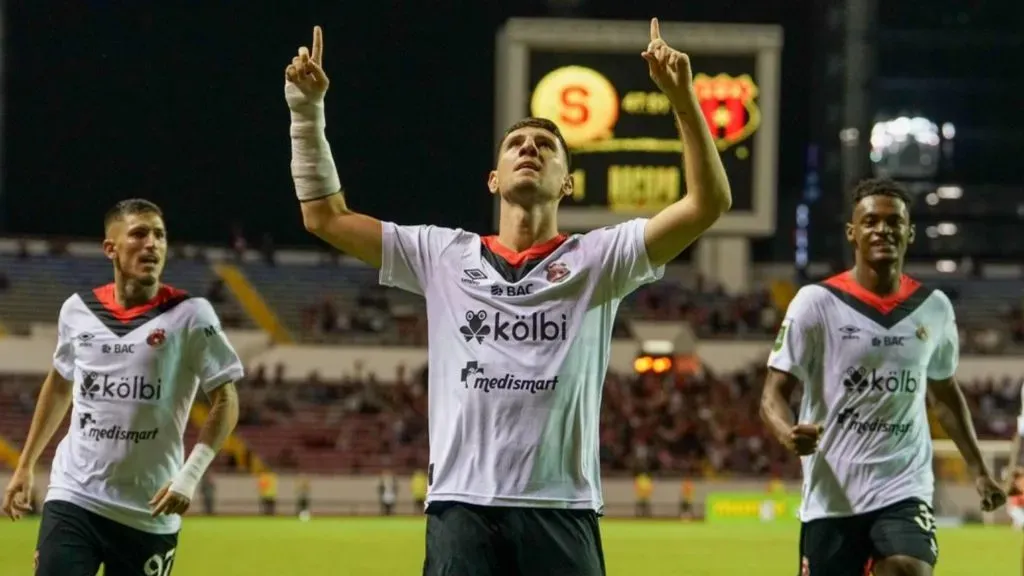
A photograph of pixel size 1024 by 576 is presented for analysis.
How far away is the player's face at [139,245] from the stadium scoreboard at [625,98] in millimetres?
20959

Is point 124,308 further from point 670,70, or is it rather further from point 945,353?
point 945,353

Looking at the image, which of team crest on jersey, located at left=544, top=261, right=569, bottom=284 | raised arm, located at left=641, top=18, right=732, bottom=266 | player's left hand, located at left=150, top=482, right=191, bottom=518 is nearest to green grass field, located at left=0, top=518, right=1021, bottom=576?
player's left hand, located at left=150, top=482, right=191, bottom=518

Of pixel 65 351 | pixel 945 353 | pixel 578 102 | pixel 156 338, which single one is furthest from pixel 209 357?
pixel 578 102

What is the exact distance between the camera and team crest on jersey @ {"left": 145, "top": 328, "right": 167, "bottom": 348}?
7184 millimetres

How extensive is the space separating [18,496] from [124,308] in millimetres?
966

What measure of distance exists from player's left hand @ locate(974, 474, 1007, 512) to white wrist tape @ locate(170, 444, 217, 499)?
3.50 meters

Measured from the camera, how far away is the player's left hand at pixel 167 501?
21.5 feet

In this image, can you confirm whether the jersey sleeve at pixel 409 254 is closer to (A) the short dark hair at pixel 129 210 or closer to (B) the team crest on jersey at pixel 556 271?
(B) the team crest on jersey at pixel 556 271

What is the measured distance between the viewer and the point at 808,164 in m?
56.9

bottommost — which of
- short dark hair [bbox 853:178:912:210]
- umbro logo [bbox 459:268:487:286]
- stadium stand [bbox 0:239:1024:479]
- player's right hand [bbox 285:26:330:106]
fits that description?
stadium stand [bbox 0:239:1024:479]

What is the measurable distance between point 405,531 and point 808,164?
1462 inches

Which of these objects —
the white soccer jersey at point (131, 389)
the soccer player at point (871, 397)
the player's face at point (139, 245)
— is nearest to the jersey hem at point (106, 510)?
the white soccer jersey at point (131, 389)

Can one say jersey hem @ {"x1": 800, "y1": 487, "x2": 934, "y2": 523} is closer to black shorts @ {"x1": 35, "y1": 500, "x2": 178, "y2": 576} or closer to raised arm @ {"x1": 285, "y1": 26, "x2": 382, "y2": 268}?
black shorts @ {"x1": 35, "y1": 500, "x2": 178, "y2": 576}

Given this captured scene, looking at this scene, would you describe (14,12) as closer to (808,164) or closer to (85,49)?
(85,49)
